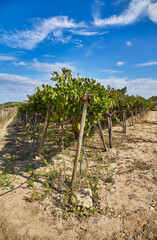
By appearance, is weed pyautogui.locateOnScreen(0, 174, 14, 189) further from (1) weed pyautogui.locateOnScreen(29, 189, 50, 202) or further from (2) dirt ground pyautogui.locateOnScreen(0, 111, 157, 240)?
(1) weed pyautogui.locateOnScreen(29, 189, 50, 202)

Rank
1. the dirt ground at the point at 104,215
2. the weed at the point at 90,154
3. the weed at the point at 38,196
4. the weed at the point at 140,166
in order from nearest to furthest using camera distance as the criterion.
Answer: the dirt ground at the point at 104,215
the weed at the point at 38,196
the weed at the point at 140,166
the weed at the point at 90,154

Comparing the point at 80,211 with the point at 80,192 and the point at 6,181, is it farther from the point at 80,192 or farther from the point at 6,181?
the point at 6,181

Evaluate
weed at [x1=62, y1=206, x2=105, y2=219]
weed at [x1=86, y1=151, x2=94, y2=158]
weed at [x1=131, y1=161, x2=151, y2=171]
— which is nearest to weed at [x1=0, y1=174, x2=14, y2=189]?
weed at [x1=62, y1=206, x2=105, y2=219]

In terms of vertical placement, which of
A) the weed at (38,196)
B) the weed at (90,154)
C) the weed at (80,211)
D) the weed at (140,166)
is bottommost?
the weed at (80,211)

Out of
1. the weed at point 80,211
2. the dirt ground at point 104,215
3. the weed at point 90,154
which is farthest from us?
the weed at point 90,154

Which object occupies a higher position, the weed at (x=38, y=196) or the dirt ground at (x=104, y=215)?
the weed at (x=38, y=196)

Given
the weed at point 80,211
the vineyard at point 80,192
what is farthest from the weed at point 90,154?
the weed at point 80,211

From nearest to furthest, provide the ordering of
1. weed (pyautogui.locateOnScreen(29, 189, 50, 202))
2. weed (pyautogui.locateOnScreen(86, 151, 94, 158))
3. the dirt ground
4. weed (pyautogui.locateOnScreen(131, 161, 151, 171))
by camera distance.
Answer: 1. the dirt ground
2. weed (pyautogui.locateOnScreen(29, 189, 50, 202))
3. weed (pyautogui.locateOnScreen(131, 161, 151, 171))
4. weed (pyautogui.locateOnScreen(86, 151, 94, 158))

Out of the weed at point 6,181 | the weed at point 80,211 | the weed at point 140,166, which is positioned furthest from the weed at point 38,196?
the weed at point 140,166

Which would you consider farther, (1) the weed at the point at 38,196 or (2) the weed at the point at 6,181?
(2) the weed at the point at 6,181

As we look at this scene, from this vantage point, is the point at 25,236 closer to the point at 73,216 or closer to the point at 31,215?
the point at 31,215

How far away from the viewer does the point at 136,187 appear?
141 inches

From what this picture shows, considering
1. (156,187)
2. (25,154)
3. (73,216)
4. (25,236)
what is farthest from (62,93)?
(25,154)

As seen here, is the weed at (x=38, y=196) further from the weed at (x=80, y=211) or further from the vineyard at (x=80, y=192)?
the weed at (x=80, y=211)
